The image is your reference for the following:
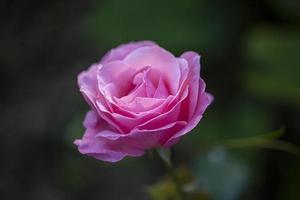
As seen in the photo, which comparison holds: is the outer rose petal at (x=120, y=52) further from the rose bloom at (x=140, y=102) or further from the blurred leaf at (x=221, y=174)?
the blurred leaf at (x=221, y=174)

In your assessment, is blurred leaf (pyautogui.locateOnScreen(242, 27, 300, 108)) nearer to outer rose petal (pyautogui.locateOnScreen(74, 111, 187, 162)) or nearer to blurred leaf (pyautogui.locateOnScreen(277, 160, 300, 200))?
blurred leaf (pyautogui.locateOnScreen(277, 160, 300, 200))

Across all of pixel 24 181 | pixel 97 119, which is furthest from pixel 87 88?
pixel 24 181

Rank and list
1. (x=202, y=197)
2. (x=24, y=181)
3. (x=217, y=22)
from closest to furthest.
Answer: (x=202, y=197) < (x=217, y=22) < (x=24, y=181)

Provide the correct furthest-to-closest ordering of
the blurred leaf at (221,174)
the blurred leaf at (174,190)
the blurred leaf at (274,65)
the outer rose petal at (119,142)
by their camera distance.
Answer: the blurred leaf at (274,65), the blurred leaf at (221,174), the blurred leaf at (174,190), the outer rose petal at (119,142)

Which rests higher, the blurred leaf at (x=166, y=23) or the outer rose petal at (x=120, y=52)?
the outer rose petal at (x=120, y=52)

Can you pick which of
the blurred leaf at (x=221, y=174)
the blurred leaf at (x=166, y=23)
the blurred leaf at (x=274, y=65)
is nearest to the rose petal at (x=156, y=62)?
the blurred leaf at (x=221, y=174)

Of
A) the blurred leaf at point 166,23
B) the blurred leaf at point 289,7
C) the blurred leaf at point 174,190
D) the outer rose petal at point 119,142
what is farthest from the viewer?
the blurred leaf at point 166,23

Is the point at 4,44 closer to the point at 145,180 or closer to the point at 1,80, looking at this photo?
the point at 1,80
